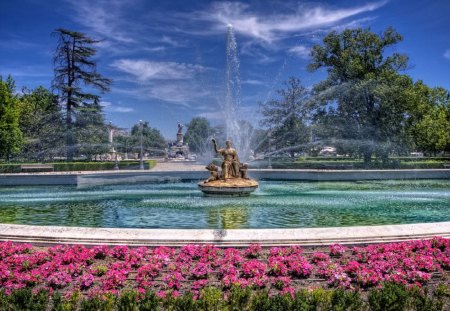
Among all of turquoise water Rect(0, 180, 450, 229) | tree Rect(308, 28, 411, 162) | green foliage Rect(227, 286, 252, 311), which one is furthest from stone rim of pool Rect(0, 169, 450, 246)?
tree Rect(308, 28, 411, 162)

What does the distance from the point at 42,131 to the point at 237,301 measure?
52398 millimetres

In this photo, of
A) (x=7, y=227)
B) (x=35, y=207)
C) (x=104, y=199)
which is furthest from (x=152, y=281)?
(x=104, y=199)

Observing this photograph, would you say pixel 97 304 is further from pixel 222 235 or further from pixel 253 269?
pixel 222 235

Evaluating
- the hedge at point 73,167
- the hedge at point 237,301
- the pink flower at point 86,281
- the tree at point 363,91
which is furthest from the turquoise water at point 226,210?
the tree at point 363,91

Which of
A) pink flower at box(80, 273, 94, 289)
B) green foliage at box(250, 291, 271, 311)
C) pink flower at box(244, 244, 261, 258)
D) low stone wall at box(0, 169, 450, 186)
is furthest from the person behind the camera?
low stone wall at box(0, 169, 450, 186)

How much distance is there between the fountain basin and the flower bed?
37.3 ft

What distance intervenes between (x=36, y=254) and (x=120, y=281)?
2.15 meters

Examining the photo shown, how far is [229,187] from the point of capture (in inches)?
779

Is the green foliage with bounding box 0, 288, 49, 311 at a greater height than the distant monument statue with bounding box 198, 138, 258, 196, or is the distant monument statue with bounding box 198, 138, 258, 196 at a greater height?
the distant monument statue with bounding box 198, 138, 258, 196

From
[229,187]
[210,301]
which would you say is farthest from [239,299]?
[229,187]

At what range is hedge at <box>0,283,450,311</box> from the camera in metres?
5.57

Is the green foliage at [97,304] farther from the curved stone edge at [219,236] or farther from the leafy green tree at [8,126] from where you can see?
the leafy green tree at [8,126]

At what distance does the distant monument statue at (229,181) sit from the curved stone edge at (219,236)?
10.8m

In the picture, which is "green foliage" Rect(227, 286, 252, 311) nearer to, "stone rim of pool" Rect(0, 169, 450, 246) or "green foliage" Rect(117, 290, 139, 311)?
"green foliage" Rect(117, 290, 139, 311)
